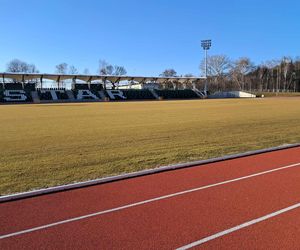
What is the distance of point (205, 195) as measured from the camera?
21.2 feet

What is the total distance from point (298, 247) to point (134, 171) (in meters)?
4.80

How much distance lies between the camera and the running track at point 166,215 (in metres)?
4.56

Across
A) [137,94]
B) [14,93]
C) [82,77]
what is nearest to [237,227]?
[14,93]

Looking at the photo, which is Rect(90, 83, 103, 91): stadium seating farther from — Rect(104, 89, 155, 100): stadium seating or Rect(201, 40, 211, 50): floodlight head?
Rect(201, 40, 211, 50): floodlight head

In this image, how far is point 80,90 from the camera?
8994 cm

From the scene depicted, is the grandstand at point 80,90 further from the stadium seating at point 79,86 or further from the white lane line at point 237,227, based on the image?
the white lane line at point 237,227

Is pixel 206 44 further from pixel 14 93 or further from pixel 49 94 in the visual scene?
pixel 14 93

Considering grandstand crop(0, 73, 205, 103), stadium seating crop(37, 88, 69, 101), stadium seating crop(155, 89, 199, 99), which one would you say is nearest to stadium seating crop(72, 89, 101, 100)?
grandstand crop(0, 73, 205, 103)

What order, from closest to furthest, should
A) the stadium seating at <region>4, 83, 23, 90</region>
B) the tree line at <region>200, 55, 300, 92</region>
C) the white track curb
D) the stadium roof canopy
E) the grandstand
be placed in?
the white track curb → the grandstand → the stadium seating at <region>4, 83, 23, 90</region> → the stadium roof canopy → the tree line at <region>200, 55, 300, 92</region>

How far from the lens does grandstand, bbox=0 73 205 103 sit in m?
81.9

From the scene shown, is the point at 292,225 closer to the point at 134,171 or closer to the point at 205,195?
the point at 205,195

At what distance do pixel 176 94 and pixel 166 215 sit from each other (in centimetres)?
9592

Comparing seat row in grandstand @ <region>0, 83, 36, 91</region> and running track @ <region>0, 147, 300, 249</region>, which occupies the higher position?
seat row in grandstand @ <region>0, 83, 36, 91</region>

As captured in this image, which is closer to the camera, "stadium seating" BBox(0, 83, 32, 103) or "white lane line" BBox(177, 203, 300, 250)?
"white lane line" BBox(177, 203, 300, 250)
